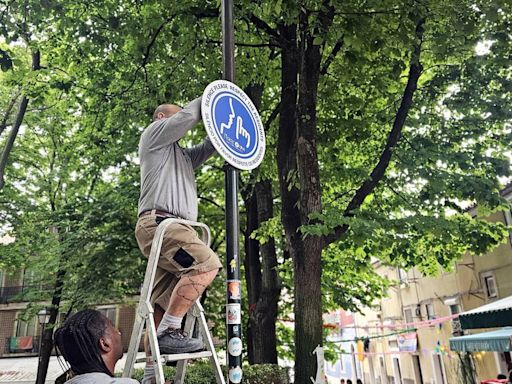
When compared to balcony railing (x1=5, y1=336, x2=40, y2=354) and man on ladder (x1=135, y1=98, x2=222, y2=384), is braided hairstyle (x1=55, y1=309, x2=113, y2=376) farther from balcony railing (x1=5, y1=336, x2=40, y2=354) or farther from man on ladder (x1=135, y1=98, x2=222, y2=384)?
balcony railing (x1=5, y1=336, x2=40, y2=354)

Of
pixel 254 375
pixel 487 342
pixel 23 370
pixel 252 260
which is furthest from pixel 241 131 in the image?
pixel 23 370

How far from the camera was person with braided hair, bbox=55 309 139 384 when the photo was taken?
2.37 meters

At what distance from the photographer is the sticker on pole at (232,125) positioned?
129 inches

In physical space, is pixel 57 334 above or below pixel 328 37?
below

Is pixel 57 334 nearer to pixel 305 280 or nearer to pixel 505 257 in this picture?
pixel 305 280

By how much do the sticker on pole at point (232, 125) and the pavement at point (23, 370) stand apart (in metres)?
18.8

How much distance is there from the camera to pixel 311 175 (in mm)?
6863

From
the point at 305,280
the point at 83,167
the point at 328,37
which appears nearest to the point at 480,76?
the point at 328,37

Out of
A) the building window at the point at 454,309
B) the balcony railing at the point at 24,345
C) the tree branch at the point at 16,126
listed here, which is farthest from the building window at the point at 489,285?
the balcony railing at the point at 24,345

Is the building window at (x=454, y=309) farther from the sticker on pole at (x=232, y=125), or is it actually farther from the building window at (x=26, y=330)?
the building window at (x=26, y=330)

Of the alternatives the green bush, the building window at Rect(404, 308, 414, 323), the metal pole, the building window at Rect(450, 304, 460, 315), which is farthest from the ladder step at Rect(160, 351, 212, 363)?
the building window at Rect(404, 308, 414, 323)

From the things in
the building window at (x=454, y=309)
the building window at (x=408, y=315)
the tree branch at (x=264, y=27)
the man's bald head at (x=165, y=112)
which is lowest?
the man's bald head at (x=165, y=112)

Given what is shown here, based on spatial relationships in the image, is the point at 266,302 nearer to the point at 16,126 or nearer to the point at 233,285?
the point at 16,126

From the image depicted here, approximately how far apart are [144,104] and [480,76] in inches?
269
